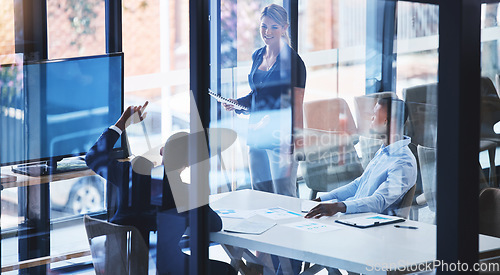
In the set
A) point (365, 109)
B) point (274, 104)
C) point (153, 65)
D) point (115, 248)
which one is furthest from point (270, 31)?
point (115, 248)

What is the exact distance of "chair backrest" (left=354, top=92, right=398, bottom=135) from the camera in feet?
10.4

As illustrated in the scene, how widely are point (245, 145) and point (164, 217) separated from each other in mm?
529

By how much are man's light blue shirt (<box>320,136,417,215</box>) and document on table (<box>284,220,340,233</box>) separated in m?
0.19

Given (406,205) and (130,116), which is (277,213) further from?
(130,116)

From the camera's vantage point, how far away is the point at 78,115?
4.06 meters

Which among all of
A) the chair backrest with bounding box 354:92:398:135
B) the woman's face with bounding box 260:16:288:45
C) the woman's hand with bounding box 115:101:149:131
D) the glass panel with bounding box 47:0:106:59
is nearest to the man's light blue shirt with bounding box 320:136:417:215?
the chair backrest with bounding box 354:92:398:135

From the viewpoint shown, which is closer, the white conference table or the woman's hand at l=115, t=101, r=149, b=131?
the white conference table

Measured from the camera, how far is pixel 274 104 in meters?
3.34

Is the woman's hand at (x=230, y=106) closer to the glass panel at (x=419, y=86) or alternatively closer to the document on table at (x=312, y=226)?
the document on table at (x=312, y=226)

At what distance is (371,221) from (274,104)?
2.35 feet

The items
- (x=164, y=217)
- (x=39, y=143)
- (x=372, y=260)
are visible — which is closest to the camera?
(x=372, y=260)

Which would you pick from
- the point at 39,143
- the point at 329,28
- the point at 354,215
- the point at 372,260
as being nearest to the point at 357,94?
the point at 329,28

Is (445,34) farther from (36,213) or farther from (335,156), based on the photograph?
(36,213)

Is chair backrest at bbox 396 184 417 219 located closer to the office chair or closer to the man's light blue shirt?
the man's light blue shirt
